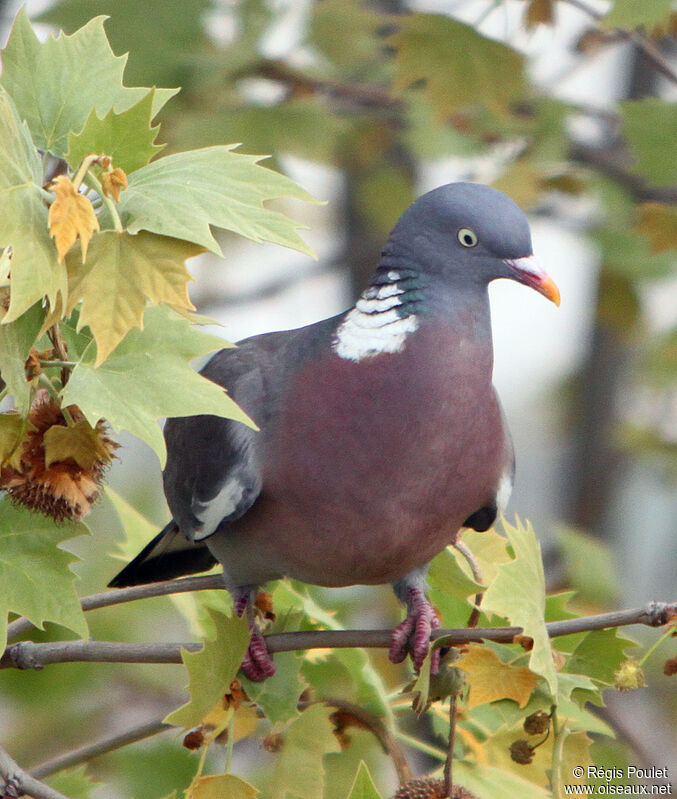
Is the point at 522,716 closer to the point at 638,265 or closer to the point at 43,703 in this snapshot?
the point at 43,703

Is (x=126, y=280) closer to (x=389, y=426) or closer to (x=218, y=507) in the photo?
(x=389, y=426)

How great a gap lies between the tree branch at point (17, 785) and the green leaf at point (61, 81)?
772 mm

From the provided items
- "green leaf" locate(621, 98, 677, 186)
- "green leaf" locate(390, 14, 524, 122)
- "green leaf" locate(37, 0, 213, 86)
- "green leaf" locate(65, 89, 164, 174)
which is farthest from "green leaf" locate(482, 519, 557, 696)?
"green leaf" locate(37, 0, 213, 86)

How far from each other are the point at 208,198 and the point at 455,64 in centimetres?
150

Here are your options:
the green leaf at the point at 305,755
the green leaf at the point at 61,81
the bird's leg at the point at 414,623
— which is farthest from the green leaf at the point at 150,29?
the green leaf at the point at 305,755

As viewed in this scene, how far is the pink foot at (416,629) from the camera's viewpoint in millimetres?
1741

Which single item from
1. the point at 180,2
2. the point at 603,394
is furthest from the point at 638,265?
the point at 180,2

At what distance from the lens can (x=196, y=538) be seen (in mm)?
1867

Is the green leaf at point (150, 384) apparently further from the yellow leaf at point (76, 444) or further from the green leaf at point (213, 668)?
the green leaf at point (213, 668)

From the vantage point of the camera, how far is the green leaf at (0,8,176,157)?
1.32m

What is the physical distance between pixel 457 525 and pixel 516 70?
4.10ft

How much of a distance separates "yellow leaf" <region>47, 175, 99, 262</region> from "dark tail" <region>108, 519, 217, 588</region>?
1.05m

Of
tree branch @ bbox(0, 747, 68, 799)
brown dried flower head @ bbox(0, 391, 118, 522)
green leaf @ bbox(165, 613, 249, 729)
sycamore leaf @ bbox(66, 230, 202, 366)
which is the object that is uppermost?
sycamore leaf @ bbox(66, 230, 202, 366)

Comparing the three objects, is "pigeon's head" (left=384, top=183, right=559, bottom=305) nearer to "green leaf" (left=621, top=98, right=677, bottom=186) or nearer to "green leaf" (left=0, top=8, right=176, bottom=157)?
"green leaf" (left=0, top=8, right=176, bottom=157)
